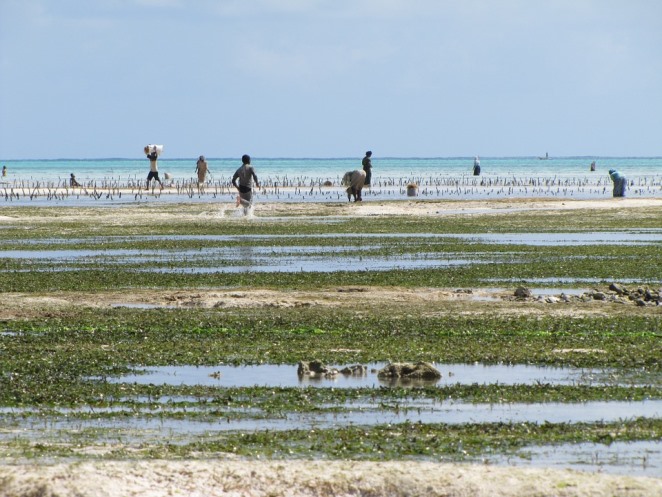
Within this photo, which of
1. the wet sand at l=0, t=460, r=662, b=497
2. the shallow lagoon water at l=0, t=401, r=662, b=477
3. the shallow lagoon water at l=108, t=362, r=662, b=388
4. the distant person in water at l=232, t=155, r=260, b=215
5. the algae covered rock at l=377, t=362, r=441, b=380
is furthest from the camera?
the distant person in water at l=232, t=155, r=260, b=215

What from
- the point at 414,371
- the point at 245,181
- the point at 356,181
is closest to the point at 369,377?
the point at 414,371

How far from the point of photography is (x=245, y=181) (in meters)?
39.6

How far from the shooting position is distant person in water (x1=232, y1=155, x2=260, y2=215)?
38.3 meters

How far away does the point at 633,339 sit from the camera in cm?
1491

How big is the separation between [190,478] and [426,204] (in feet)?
142

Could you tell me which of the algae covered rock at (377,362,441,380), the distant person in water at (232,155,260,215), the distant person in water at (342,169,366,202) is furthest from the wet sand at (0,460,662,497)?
the distant person in water at (342,169,366,202)

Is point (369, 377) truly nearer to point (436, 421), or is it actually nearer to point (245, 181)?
point (436, 421)

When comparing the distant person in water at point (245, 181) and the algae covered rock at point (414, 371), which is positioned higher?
the distant person in water at point (245, 181)

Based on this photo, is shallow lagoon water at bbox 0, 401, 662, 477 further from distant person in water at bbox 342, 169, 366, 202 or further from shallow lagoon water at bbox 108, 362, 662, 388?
distant person in water at bbox 342, 169, 366, 202

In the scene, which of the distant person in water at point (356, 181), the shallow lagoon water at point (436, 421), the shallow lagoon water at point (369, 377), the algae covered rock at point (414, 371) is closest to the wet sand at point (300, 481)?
the shallow lagoon water at point (436, 421)

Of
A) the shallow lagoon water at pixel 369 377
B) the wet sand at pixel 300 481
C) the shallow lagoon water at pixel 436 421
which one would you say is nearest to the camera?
the wet sand at pixel 300 481

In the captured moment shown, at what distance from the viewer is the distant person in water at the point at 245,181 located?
3828 cm

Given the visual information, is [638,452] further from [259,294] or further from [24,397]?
[259,294]

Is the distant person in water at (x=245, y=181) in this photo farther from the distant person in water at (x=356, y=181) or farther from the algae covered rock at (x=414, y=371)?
the algae covered rock at (x=414, y=371)
